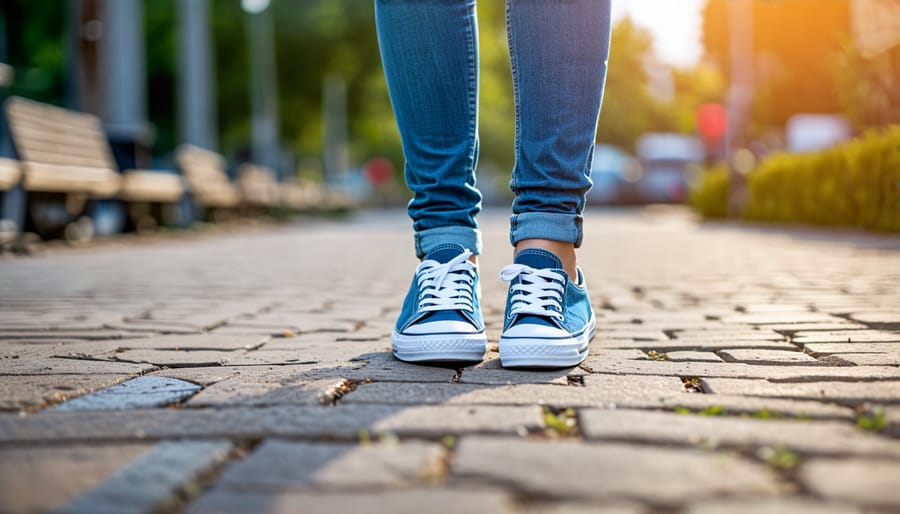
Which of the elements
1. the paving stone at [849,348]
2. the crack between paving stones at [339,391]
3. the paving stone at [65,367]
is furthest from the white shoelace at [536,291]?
the paving stone at [65,367]

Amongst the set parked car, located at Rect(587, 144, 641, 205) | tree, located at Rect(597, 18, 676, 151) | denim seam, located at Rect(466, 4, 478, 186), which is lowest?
parked car, located at Rect(587, 144, 641, 205)

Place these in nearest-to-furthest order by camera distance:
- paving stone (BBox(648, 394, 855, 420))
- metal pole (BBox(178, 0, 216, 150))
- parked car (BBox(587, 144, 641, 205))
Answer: paving stone (BBox(648, 394, 855, 420)) → metal pole (BBox(178, 0, 216, 150)) → parked car (BBox(587, 144, 641, 205))

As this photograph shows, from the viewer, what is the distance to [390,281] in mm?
5320

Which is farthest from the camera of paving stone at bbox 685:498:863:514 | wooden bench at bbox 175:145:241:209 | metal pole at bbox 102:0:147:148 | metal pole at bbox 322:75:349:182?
metal pole at bbox 322:75:349:182

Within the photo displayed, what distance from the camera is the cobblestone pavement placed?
51.9 inches

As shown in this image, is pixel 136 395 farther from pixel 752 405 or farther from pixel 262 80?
pixel 262 80

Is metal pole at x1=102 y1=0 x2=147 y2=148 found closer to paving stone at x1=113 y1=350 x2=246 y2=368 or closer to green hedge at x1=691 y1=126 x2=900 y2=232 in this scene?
green hedge at x1=691 y1=126 x2=900 y2=232

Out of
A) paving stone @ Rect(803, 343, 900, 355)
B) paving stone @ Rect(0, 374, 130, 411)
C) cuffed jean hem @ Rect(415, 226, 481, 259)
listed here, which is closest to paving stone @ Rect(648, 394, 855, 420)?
paving stone @ Rect(803, 343, 900, 355)

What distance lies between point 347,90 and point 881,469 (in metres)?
29.3

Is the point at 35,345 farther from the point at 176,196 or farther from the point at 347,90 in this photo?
the point at 347,90

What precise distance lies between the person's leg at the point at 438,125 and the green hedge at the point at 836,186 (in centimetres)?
679

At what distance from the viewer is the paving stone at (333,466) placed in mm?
1361

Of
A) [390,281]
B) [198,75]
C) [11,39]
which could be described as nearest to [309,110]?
[11,39]

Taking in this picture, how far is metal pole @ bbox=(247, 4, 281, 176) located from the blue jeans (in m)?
23.6
